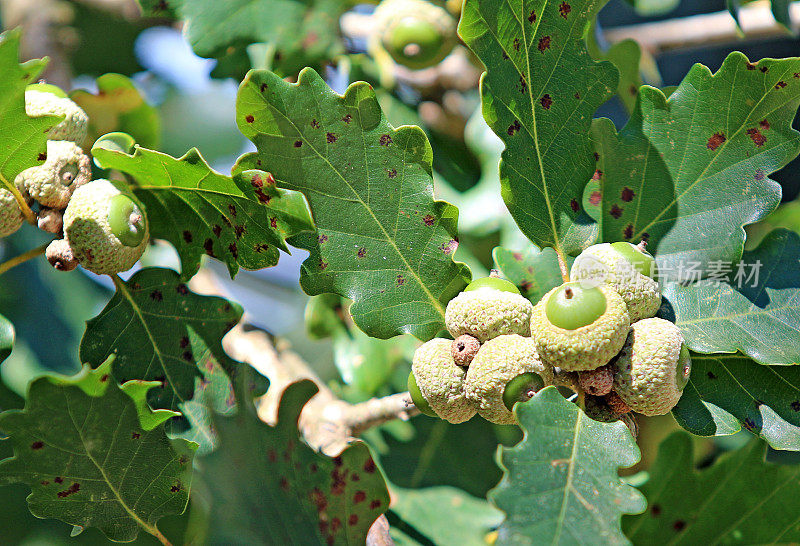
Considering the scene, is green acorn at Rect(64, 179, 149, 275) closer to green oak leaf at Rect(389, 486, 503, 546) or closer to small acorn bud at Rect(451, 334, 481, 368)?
small acorn bud at Rect(451, 334, 481, 368)

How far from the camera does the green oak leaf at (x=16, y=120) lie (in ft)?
2.79

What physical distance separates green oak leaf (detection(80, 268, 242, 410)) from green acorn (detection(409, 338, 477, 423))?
320 millimetres

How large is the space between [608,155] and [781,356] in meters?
0.36

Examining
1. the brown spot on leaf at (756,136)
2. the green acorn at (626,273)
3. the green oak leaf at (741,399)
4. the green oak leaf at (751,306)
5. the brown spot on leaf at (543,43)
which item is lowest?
the green oak leaf at (741,399)

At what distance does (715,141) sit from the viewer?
101 cm

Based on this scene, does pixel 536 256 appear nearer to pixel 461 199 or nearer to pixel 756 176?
pixel 756 176

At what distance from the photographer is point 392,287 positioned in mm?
1037

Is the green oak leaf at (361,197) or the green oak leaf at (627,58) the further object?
the green oak leaf at (627,58)

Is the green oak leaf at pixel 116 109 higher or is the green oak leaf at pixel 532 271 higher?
the green oak leaf at pixel 116 109

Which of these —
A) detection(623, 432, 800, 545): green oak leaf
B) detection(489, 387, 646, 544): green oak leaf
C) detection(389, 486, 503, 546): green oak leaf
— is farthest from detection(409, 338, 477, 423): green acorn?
detection(623, 432, 800, 545): green oak leaf

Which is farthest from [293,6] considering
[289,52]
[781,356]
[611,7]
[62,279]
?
[611,7]

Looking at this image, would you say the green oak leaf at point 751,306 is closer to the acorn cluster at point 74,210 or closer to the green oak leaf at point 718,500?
the green oak leaf at point 718,500

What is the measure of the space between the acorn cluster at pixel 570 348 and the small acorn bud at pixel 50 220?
54 centimetres

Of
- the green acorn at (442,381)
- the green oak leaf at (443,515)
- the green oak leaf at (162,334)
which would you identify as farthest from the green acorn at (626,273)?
the green oak leaf at (443,515)
